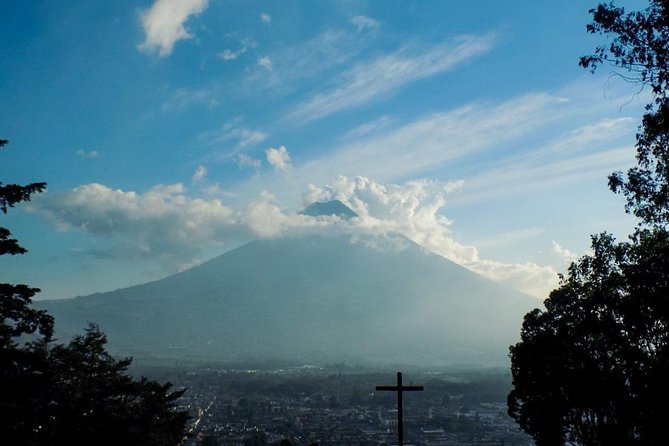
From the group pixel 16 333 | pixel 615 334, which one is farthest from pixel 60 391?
pixel 615 334

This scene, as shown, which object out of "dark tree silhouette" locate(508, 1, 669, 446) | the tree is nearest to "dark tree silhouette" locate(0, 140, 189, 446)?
the tree

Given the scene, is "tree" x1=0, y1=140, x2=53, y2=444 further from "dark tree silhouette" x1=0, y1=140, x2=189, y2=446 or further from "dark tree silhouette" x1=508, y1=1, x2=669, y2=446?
"dark tree silhouette" x1=508, y1=1, x2=669, y2=446

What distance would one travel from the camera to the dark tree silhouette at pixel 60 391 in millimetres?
11906

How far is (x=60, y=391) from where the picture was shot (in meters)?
16.9

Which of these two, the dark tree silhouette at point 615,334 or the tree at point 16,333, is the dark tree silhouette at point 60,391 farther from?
the dark tree silhouette at point 615,334

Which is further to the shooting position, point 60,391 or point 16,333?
point 60,391

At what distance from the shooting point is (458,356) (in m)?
184

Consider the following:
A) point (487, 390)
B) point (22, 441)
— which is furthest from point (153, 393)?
point (487, 390)

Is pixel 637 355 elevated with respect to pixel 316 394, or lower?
elevated

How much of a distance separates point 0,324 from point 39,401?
3.29 m

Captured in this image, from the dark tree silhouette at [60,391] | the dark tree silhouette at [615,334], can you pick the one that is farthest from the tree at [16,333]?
the dark tree silhouette at [615,334]

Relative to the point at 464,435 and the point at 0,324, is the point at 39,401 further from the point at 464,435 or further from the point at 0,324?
the point at 464,435

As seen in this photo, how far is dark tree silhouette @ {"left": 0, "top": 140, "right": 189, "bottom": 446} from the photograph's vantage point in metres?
11.9

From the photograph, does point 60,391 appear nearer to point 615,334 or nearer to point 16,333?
point 16,333
